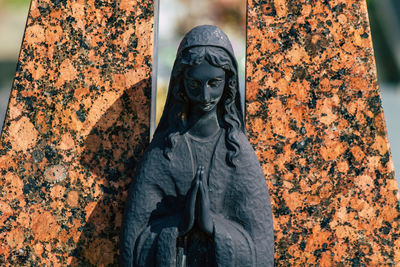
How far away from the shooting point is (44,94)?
3.19 metres

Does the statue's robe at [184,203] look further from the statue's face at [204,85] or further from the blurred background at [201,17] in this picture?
the blurred background at [201,17]

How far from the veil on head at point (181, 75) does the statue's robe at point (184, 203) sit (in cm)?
10

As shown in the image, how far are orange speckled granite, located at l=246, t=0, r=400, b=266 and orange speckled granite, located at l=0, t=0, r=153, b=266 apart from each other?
70 cm

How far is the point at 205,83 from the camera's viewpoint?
8.66 ft

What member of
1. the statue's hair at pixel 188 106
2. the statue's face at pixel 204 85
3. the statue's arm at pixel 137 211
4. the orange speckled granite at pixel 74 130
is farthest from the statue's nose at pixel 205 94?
the orange speckled granite at pixel 74 130

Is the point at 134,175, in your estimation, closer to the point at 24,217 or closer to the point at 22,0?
the point at 24,217

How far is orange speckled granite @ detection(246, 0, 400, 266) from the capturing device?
3.09 metres

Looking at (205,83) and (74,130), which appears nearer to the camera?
(205,83)

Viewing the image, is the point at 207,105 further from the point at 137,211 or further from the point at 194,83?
the point at 137,211

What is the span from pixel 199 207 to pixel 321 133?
929 mm

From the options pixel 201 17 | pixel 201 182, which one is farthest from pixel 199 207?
pixel 201 17

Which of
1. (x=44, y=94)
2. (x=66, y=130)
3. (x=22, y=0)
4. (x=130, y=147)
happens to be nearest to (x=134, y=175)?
(x=130, y=147)

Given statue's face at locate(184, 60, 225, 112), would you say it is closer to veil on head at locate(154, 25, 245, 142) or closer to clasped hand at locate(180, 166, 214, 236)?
veil on head at locate(154, 25, 245, 142)

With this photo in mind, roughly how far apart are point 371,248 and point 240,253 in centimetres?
85
